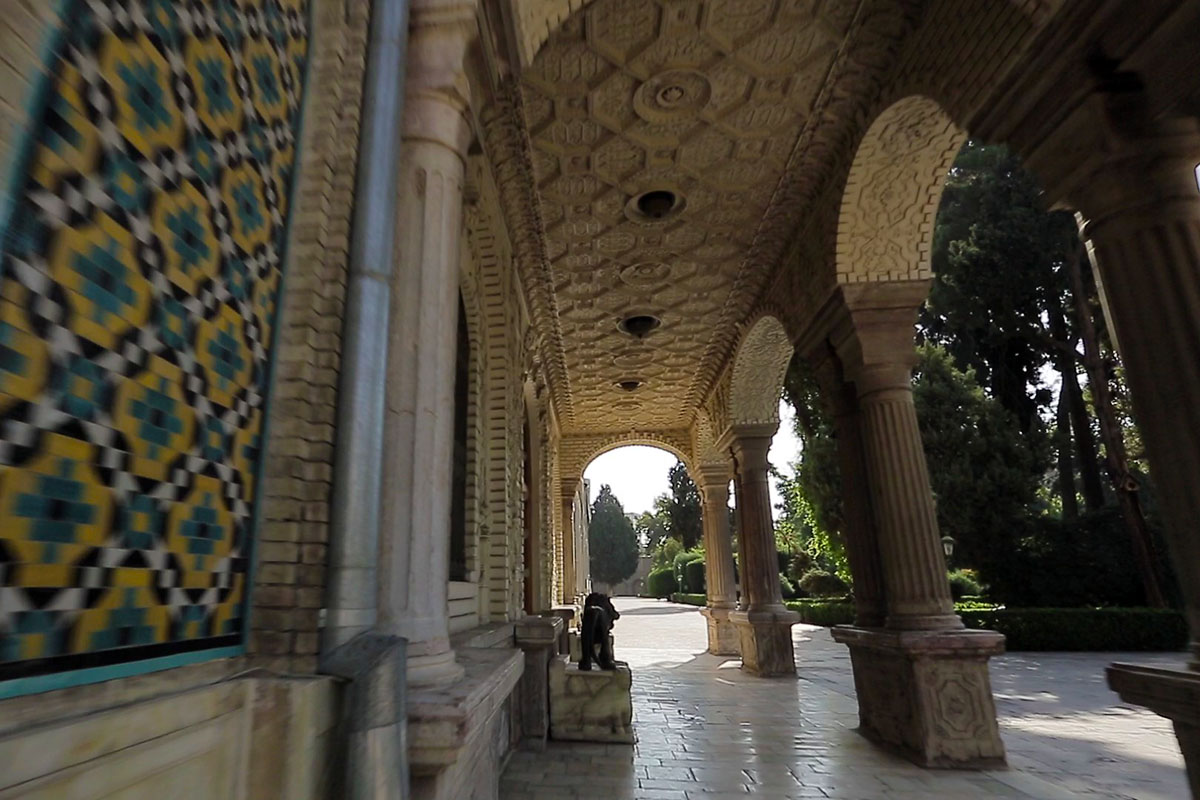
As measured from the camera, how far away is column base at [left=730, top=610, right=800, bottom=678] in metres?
9.01

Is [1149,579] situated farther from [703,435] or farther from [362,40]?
[362,40]

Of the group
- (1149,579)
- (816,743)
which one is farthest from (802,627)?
(816,743)

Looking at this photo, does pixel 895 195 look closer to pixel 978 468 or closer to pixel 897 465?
pixel 897 465

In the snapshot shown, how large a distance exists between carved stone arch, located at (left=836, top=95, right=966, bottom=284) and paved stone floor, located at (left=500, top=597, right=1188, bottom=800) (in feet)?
12.0

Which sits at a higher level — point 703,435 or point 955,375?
point 955,375

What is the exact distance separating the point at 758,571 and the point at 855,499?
4.58 meters

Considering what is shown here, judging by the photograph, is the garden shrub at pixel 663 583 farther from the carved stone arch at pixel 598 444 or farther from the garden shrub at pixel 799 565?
the carved stone arch at pixel 598 444

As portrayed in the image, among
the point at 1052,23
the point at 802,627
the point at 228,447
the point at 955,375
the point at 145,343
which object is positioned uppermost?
the point at 955,375

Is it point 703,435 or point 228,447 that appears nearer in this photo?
point 228,447

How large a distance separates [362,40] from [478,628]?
3.59m

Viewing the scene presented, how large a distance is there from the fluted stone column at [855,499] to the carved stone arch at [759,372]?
192 centimetres

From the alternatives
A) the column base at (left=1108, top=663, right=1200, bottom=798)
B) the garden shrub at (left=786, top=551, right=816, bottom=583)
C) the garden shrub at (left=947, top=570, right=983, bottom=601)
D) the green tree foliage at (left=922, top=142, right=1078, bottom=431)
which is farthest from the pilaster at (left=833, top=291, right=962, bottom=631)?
the garden shrub at (left=786, top=551, right=816, bottom=583)

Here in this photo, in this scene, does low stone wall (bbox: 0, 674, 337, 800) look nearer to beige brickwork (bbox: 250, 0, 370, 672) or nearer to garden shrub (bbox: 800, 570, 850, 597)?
beige brickwork (bbox: 250, 0, 370, 672)

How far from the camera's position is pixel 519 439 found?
623 centimetres
